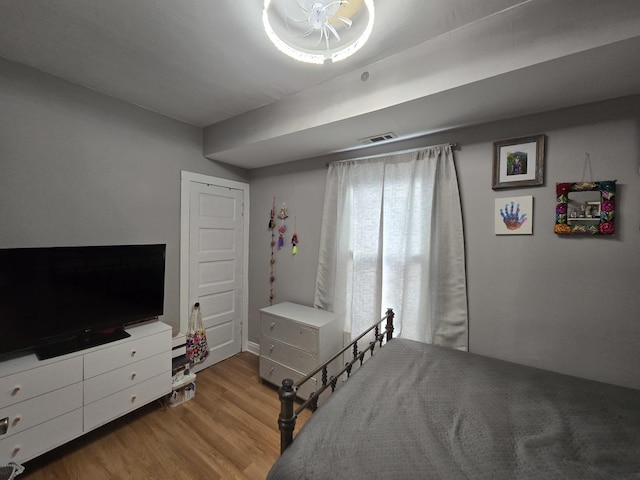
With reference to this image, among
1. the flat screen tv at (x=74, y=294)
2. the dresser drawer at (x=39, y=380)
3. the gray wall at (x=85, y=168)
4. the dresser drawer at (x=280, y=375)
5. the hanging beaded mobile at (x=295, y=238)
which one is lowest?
the dresser drawer at (x=280, y=375)

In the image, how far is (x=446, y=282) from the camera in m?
1.97

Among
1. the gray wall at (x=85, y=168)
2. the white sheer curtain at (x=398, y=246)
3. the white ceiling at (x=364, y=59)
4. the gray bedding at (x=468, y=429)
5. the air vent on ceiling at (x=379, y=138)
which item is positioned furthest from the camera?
the air vent on ceiling at (x=379, y=138)

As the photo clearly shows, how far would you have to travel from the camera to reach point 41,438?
1.54m

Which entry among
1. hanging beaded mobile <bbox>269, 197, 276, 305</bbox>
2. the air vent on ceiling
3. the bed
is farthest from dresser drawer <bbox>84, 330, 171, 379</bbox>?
the air vent on ceiling

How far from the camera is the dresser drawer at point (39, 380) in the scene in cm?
145

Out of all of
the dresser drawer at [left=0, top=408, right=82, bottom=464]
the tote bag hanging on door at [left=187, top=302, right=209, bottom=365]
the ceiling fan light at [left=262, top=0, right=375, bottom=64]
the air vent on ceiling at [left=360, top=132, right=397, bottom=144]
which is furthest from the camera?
the tote bag hanging on door at [left=187, top=302, right=209, bottom=365]

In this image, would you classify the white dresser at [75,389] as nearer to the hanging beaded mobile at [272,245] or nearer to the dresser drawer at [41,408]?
the dresser drawer at [41,408]

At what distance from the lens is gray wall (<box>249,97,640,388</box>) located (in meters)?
1.47

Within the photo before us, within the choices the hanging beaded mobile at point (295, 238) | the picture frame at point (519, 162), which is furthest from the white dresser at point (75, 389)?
the picture frame at point (519, 162)

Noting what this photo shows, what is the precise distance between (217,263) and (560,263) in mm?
3015

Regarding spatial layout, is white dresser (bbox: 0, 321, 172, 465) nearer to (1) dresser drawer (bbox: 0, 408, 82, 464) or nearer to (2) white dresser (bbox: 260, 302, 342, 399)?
(1) dresser drawer (bbox: 0, 408, 82, 464)

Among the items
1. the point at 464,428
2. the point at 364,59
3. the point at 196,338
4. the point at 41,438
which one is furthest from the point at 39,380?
the point at 364,59

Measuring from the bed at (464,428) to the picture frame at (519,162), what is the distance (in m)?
1.21

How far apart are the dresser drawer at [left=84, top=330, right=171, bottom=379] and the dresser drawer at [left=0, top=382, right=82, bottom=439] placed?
0.12m
